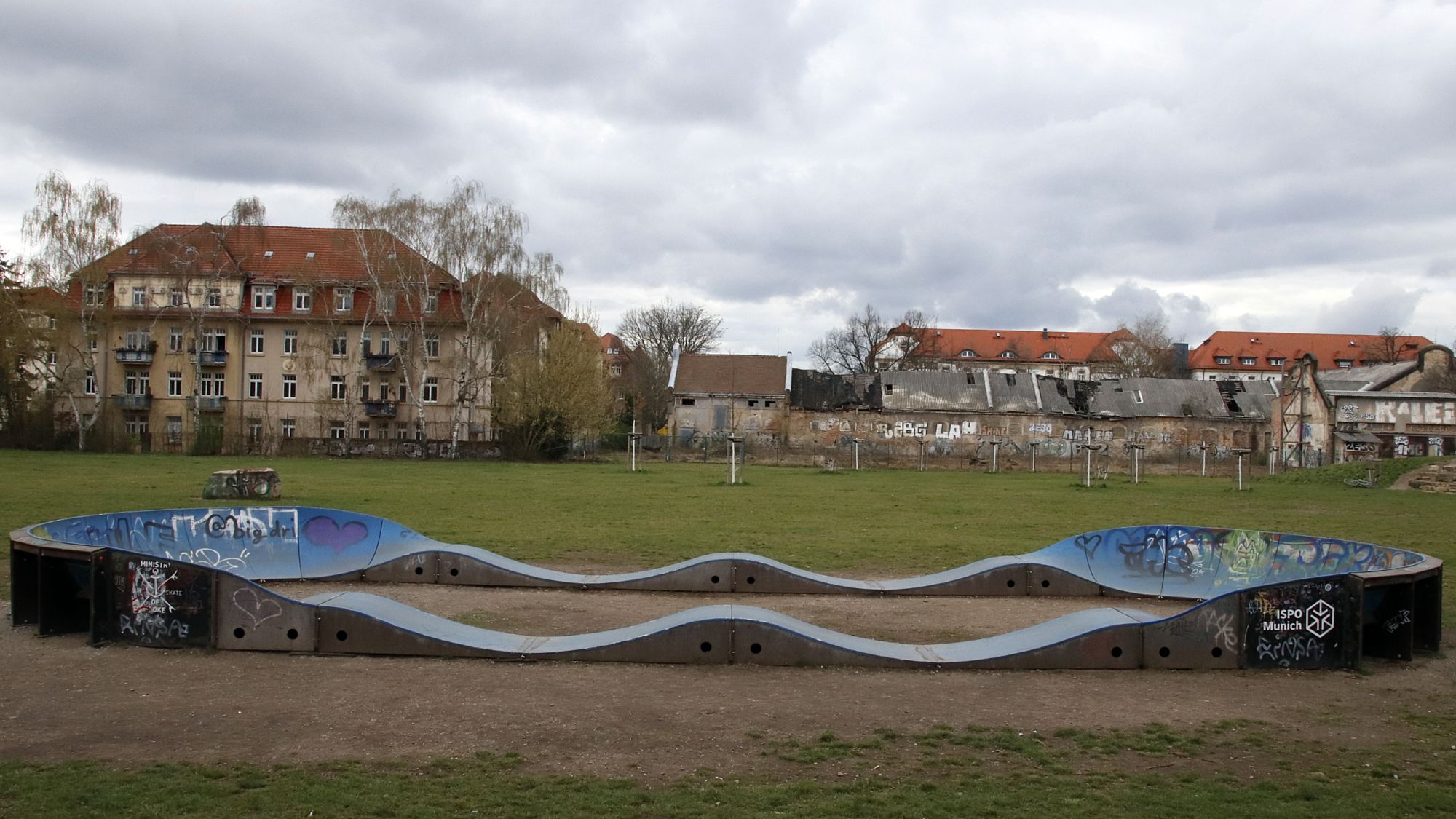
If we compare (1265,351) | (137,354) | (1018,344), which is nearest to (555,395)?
(137,354)

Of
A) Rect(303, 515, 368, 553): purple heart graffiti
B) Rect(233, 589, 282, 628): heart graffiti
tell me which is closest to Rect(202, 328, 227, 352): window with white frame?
Rect(303, 515, 368, 553): purple heart graffiti

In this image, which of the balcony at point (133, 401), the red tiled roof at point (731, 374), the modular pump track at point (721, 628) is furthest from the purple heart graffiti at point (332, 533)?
the balcony at point (133, 401)

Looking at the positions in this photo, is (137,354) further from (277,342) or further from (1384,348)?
(1384,348)

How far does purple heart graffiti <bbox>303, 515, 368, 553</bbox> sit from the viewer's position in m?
15.6

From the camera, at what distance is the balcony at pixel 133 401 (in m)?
61.2

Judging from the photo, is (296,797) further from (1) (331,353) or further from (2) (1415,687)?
(1) (331,353)

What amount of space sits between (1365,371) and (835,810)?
77502 millimetres

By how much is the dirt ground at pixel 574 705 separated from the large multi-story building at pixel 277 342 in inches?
1969

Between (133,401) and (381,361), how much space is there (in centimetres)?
1439

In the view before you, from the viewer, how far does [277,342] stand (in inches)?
2468

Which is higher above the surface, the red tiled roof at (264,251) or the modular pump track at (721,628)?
the red tiled roof at (264,251)

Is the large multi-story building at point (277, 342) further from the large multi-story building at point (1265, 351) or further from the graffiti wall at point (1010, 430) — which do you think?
the large multi-story building at point (1265, 351)

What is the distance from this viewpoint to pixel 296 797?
6.10 meters

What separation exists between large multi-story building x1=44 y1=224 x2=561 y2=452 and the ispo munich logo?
5133cm
